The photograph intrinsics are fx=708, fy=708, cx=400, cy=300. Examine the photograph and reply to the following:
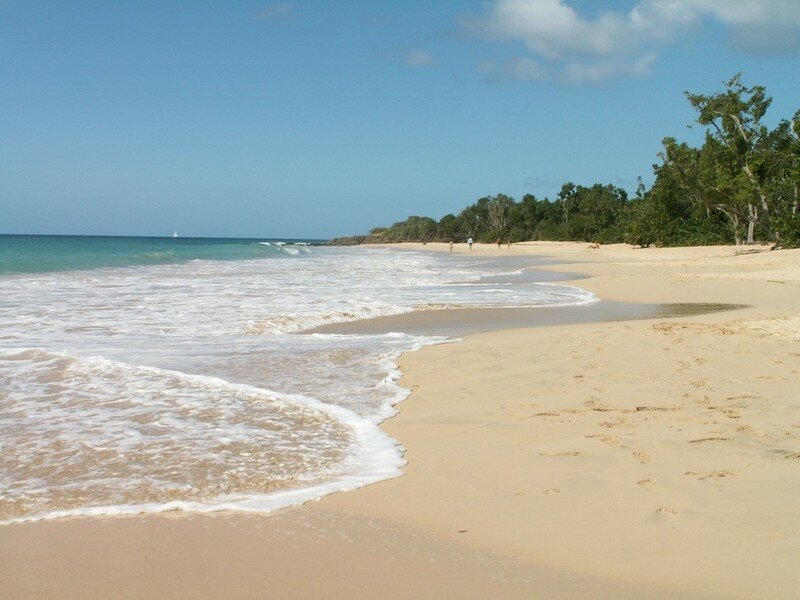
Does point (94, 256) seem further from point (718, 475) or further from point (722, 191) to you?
point (718, 475)

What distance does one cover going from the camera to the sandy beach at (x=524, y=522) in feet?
10.3

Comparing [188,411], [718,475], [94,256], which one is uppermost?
[94,256]

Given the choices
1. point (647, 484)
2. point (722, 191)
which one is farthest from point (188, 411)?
point (722, 191)

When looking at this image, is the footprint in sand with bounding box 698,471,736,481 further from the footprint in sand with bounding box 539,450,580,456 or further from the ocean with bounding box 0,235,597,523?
the ocean with bounding box 0,235,597,523

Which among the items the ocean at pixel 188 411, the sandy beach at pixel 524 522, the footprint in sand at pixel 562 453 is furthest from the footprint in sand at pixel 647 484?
the ocean at pixel 188 411

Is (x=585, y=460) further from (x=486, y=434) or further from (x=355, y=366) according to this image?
(x=355, y=366)

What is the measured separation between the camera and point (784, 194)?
124 ft

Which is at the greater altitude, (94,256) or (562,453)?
(94,256)

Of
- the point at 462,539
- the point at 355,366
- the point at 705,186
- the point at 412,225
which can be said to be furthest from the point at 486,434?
the point at 412,225

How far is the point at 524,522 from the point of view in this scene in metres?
3.81

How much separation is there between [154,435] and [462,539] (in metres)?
2.98

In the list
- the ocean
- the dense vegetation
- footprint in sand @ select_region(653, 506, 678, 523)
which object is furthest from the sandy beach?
the dense vegetation

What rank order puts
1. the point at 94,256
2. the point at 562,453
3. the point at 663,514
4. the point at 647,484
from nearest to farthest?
the point at 663,514
the point at 647,484
the point at 562,453
the point at 94,256

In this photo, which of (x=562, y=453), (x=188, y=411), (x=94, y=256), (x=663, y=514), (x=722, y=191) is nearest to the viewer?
(x=663, y=514)
